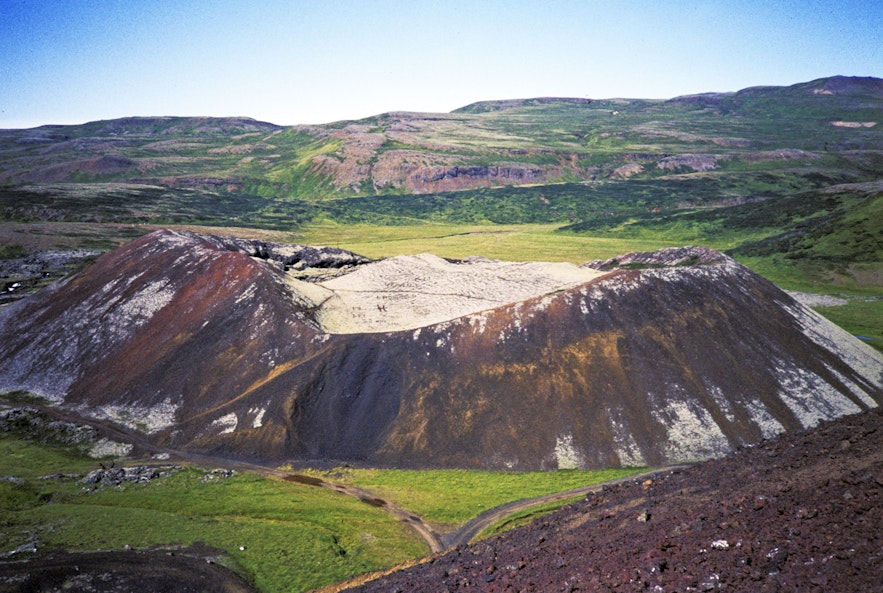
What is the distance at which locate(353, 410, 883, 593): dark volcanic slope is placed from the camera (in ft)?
56.0

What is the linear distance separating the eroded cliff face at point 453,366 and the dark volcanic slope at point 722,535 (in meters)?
16.8

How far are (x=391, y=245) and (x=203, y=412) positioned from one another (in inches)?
3813

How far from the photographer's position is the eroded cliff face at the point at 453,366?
150ft

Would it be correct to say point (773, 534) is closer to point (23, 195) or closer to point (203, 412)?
point (203, 412)

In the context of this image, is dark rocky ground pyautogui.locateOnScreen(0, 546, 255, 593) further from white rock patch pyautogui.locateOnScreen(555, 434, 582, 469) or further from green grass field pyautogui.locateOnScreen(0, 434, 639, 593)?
white rock patch pyautogui.locateOnScreen(555, 434, 582, 469)

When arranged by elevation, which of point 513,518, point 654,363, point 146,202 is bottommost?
point 513,518

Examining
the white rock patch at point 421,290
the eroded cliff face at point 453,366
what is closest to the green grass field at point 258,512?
the eroded cliff face at point 453,366

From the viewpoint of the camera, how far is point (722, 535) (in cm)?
1961

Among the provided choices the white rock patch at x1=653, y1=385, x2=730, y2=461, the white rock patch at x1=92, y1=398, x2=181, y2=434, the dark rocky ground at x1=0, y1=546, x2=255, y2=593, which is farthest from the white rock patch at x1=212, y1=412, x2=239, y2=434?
the white rock patch at x1=653, y1=385, x2=730, y2=461

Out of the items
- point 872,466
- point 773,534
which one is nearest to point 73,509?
point 773,534

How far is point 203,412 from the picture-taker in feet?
162

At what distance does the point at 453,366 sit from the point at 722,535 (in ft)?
104

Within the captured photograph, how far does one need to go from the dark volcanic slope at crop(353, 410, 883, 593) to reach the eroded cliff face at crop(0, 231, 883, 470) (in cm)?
1678

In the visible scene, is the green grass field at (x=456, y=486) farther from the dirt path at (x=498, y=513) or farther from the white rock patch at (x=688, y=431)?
the white rock patch at (x=688, y=431)
